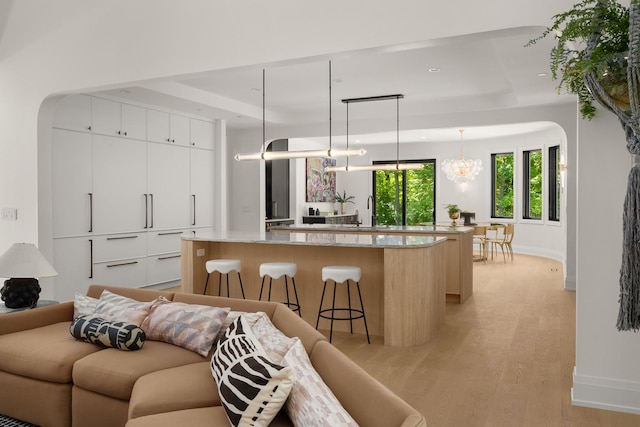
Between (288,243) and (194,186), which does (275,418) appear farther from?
(194,186)

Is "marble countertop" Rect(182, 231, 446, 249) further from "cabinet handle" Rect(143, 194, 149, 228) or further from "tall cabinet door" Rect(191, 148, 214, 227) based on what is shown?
"tall cabinet door" Rect(191, 148, 214, 227)

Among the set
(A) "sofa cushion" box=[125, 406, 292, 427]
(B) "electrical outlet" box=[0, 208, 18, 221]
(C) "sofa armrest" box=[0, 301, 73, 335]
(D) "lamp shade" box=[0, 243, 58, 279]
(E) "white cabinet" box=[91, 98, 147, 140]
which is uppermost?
(E) "white cabinet" box=[91, 98, 147, 140]

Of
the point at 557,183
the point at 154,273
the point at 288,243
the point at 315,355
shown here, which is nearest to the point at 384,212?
A: the point at 557,183

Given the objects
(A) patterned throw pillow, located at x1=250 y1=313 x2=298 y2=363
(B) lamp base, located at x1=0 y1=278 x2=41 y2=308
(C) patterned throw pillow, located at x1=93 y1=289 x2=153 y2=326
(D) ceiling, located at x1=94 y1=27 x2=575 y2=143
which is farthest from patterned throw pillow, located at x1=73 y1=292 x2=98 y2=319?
(D) ceiling, located at x1=94 y1=27 x2=575 y2=143

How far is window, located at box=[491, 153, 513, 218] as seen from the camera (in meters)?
11.7

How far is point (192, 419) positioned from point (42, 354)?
50.3 inches

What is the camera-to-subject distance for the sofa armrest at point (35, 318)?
10.5ft

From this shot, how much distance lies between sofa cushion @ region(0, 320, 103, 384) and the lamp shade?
1.38 ft

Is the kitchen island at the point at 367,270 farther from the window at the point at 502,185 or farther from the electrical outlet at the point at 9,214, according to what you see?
the window at the point at 502,185

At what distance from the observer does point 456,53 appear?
518 cm

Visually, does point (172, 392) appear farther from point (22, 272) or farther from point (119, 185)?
point (119, 185)

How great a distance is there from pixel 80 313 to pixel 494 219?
33.8 ft

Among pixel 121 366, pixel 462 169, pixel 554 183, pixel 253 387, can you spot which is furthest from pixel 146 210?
pixel 554 183

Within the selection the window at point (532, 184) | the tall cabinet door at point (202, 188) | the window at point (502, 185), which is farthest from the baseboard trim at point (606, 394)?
the window at point (502, 185)
